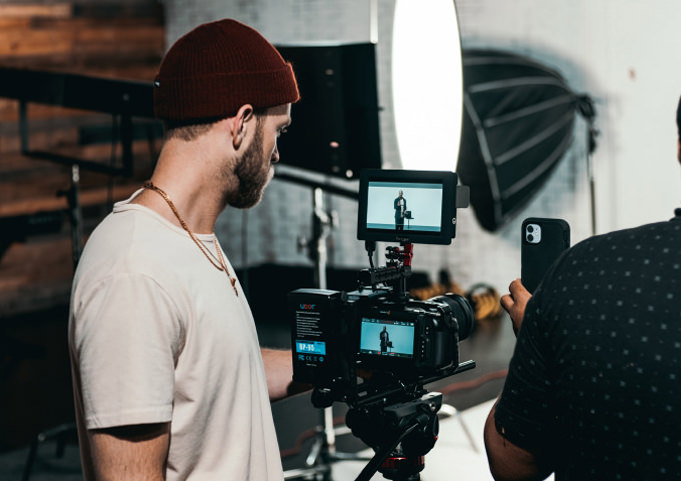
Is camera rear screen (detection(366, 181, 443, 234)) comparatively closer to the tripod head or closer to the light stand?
the tripod head

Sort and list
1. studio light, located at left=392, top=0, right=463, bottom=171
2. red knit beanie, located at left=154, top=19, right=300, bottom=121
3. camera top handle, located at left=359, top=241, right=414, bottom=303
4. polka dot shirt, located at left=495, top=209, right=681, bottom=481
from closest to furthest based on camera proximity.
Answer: polka dot shirt, located at left=495, top=209, right=681, bottom=481 → red knit beanie, located at left=154, top=19, right=300, bottom=121 → camera top handle, located at left=359, top=241, right=414, bottom=303 → studio light, located at left=392, top=0, right=463, bottom=171

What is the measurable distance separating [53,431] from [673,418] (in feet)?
8.94

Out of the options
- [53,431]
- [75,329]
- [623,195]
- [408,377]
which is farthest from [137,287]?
[623,195]

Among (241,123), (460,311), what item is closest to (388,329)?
(460,311)

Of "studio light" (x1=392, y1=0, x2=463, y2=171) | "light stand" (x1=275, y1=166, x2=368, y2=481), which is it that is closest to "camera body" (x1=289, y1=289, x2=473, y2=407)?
"studio light" (x1=392, y1=0, x2=463, y2=171)

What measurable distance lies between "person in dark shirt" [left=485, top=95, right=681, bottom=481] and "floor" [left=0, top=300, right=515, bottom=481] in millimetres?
1975

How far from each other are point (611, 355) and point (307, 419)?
2.70 meters

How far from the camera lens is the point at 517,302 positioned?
3.57 feet

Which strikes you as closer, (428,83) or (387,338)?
(387,338)

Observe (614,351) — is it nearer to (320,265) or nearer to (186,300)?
(186,300)

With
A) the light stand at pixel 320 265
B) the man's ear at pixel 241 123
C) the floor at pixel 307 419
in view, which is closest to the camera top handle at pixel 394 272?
the man's ear at pixel 241 123

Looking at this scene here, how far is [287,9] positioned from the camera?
5605mm

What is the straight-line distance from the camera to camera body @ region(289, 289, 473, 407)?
1.33m

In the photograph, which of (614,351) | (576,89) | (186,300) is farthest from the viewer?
(576,89)
